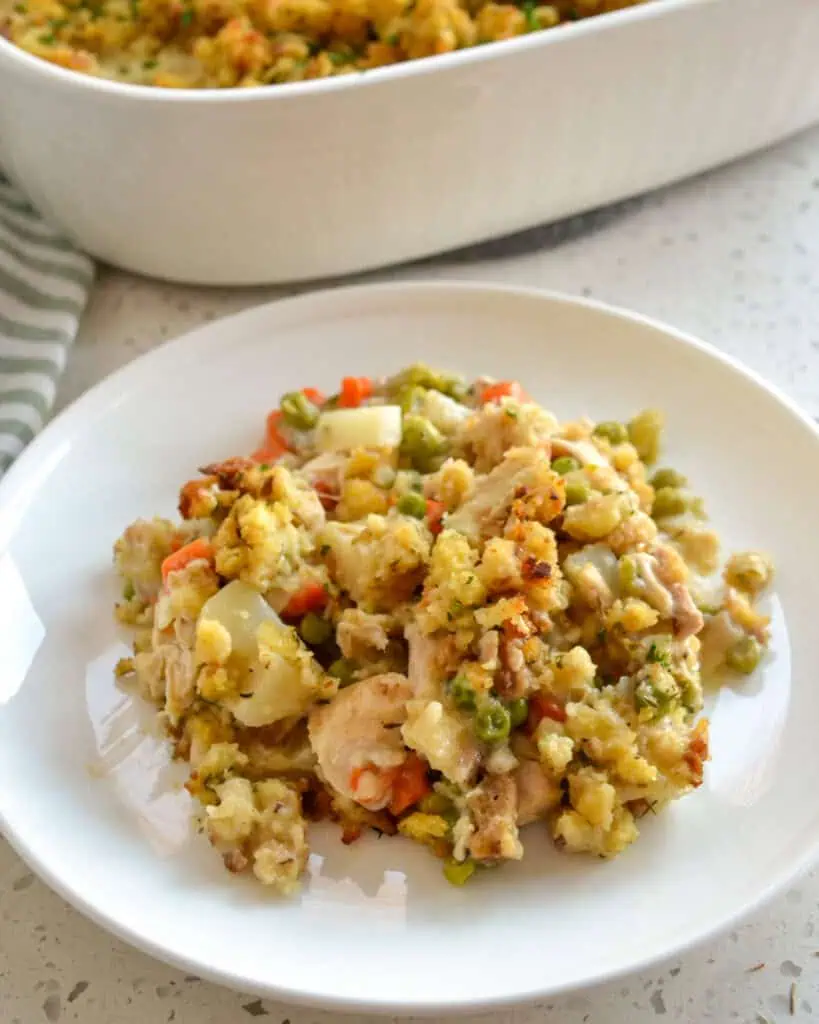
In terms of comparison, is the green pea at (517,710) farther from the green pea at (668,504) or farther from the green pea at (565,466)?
the green pea at (668,504)

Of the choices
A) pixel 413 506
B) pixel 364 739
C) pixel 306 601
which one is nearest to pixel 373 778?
pixel 364 739

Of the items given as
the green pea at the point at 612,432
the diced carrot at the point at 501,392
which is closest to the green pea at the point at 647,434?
the green pea at the point at 612,432

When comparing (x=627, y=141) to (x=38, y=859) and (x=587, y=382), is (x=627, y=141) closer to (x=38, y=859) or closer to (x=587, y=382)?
(x=587, y=382)

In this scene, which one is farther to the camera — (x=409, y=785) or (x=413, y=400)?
(x=413, y=400)

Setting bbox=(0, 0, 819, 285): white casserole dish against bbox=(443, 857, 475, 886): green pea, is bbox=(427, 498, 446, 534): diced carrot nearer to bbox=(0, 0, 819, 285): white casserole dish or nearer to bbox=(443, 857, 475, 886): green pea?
bbox=(443, 857, 475, 886): green pea

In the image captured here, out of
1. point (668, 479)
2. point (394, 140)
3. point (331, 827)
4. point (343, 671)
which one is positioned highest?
point (394, 140)

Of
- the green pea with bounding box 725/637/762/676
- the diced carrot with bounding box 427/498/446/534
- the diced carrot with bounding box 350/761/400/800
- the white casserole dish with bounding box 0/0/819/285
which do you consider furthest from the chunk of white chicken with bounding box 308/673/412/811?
the white casserole dish with bounding box 0/0/819/285

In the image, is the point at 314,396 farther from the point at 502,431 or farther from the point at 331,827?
the point at 331,827

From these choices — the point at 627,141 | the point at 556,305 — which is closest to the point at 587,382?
the point at 556,305
